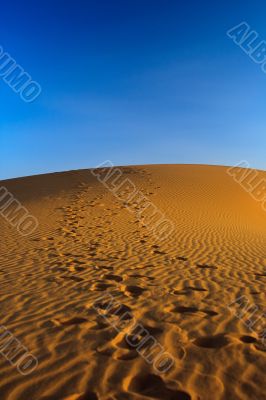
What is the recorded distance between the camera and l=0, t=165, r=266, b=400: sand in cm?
302

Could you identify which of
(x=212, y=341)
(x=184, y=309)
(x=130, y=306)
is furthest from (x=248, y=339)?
(x=130, y=306)

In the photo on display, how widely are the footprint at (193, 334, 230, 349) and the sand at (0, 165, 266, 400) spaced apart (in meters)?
0.01

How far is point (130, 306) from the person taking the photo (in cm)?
498

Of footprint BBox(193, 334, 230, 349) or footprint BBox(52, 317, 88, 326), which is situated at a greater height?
footprint BBox(193, 334, 230, 349)

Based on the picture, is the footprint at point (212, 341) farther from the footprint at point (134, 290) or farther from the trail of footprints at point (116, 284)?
the footprint at point (134, 290)

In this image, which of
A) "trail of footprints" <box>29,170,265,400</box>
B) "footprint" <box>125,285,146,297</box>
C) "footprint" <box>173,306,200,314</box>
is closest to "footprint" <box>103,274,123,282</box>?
"trail of footprints" <box>29,170,265,400</box>

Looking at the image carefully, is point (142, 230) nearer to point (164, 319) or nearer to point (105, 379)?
point (164, 319)

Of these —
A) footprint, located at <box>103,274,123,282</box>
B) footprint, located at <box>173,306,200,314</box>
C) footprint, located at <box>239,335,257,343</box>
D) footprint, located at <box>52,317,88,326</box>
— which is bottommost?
footprint, located at <box>52,317,88,326</box>

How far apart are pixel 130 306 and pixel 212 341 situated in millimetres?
1537

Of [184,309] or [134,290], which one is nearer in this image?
[184,309]

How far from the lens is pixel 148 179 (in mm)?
24766

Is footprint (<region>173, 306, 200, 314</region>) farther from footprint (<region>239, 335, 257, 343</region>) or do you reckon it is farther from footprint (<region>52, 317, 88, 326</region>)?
footprint (<region>52, 317, 88, 326</region>)

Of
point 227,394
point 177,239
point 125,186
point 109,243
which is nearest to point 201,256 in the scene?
point 177,239

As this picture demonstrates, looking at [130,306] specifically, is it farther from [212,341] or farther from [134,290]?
[212,341]
